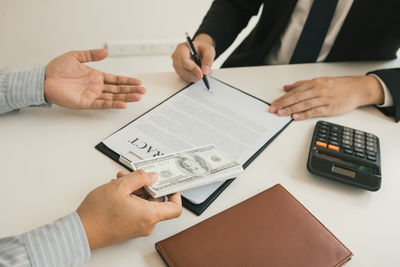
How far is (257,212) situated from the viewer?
0.50 m

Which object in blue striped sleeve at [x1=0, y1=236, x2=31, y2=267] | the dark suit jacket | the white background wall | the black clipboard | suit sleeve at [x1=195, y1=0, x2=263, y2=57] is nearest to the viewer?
blue striped sleeve at [x1=0, y1=236, x2=31, y2=267]

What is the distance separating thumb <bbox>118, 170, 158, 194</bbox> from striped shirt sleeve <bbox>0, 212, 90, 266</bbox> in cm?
9

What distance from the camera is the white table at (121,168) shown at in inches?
19.2

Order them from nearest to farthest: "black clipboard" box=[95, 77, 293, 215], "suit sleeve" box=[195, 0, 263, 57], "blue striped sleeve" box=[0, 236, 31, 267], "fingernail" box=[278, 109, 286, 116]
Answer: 1. "blue striped sleeve" box=[0, 236, 31, 267]
2. "black clipboard" box=[95, 77, 293, 215]
3. "fingernail" box=[278, 109, 286, 116]
4. "suit sleeve" box=[195, 0, 263, 57]

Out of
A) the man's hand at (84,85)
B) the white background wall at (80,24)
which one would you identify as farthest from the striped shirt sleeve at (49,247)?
the white background wall at (80,24)

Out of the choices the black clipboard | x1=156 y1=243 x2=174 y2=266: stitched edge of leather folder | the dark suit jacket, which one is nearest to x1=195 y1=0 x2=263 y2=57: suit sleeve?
the dark suit jacket

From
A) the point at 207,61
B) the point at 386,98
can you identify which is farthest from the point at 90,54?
the point at 386,98

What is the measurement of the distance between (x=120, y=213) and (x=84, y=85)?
42 cm

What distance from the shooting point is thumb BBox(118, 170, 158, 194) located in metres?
0.47

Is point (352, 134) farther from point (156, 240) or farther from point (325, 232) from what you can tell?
point (156, 240)

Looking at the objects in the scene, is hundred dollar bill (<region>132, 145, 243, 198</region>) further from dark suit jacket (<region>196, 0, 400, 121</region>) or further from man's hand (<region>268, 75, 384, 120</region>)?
dark suit jacket (<region>196, 0, 400, 121</region>)

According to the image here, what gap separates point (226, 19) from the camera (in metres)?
1.04

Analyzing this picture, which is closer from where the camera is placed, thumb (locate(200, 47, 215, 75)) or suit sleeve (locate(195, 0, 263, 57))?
thumb (locate(200, 47, 215, 75))

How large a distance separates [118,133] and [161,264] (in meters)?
0.31
